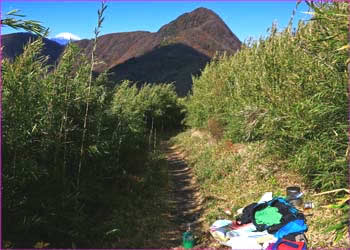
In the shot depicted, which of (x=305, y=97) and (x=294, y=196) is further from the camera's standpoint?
(x=305, y=97)

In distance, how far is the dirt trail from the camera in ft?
17.8

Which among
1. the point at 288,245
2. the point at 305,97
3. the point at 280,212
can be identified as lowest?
the point at 288,245

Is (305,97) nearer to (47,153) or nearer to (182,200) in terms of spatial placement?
(182,200)

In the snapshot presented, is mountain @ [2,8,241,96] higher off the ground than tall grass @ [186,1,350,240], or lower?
higher

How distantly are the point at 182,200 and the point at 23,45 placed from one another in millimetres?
4548

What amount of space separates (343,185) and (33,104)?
456 cm

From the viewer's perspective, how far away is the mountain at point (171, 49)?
162ft

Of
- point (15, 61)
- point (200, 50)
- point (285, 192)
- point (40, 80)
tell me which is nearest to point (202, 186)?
point (285, 192)

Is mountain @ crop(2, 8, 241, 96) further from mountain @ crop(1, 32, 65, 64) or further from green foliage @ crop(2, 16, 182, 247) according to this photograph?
green foliage @ crop(2, 16, 182, 247)

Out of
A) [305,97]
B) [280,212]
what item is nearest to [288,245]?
[280,212]

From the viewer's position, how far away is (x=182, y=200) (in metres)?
7.05

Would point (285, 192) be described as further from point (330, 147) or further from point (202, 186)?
point (202, 186)

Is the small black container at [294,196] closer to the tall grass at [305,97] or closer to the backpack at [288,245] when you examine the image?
the tall grass at [305,97]

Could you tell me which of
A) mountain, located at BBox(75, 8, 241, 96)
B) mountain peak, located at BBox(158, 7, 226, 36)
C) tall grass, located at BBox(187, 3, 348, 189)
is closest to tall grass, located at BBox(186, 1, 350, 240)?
tall grass, located at BBox(187, 3, 348, 189)
